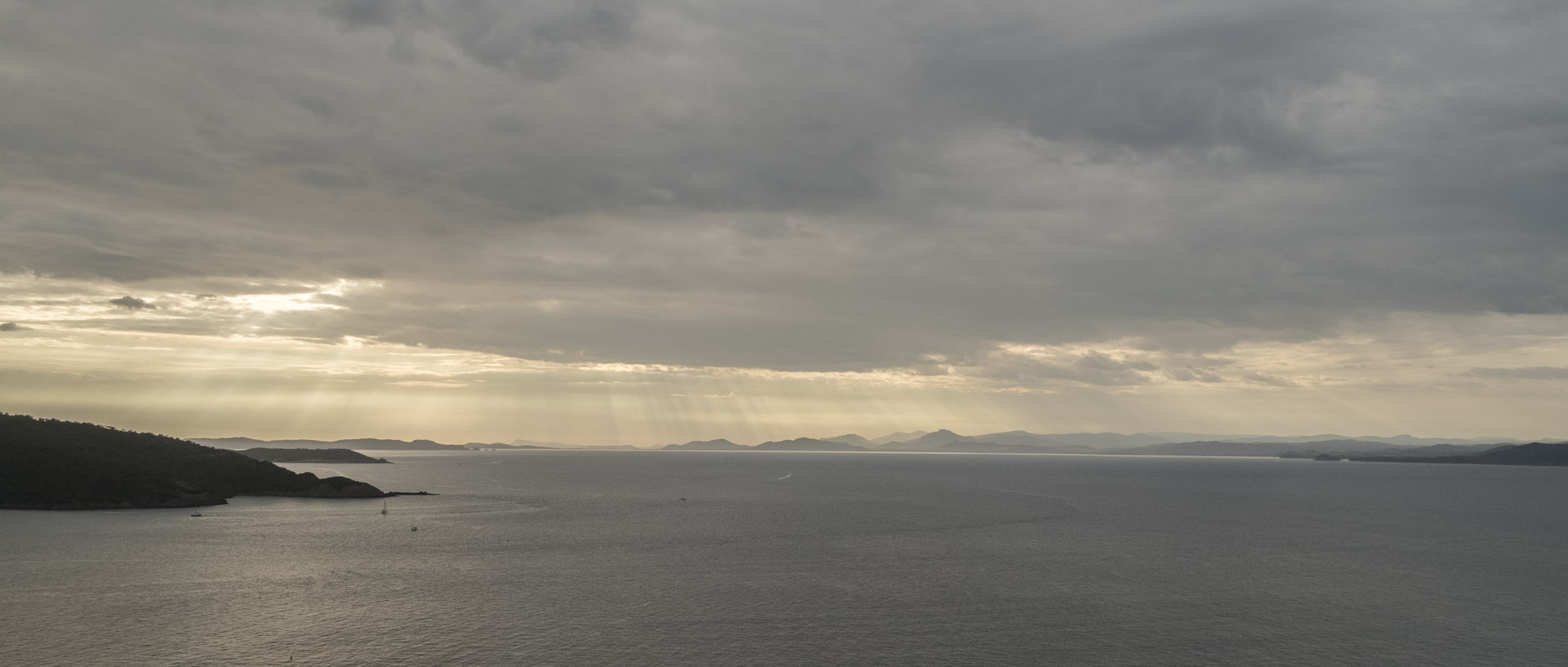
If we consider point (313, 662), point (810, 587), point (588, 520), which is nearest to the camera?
point (313, 662)

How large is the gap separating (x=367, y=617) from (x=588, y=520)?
78.6m

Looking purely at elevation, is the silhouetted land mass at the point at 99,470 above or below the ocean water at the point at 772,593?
above

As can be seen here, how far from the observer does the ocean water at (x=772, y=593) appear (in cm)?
6038

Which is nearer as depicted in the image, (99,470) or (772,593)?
(772,593)

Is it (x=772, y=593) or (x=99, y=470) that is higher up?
(x=99, y=470)

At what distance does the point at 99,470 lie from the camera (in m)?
163

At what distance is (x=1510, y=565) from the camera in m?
99.4

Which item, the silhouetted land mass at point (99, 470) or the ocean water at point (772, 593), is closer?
the ocean water at point (772, 593)

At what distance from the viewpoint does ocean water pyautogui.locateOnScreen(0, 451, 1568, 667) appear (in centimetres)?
6038

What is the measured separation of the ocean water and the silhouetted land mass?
20050 mm

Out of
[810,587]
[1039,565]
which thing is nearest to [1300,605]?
[1039,565]

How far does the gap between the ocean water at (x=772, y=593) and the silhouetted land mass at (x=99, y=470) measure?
65.8 feet

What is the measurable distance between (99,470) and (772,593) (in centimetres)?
15592

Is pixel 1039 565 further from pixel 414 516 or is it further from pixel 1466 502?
pixel 1466 502
